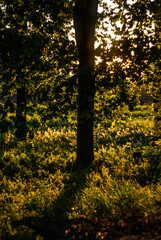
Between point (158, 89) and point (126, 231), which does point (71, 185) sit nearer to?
point (126, 231)

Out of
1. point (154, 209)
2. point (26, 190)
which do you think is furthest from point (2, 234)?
point (154, 209)

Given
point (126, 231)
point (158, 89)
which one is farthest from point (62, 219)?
point (158, 89)

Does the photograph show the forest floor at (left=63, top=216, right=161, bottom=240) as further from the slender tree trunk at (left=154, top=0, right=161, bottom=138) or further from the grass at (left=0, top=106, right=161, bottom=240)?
the slender tree trunk at (left=154, top=0, right=161, bottom=138)

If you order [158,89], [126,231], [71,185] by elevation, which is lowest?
[71,185]

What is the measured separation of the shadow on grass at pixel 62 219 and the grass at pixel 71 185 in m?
0.03

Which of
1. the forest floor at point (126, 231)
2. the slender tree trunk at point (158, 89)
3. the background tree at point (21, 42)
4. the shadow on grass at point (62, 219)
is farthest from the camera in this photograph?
the slender tree trunk at point (158, 89)

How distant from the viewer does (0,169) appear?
8.49 metres

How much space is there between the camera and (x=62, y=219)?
14.0ft

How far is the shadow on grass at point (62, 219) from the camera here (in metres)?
2.96

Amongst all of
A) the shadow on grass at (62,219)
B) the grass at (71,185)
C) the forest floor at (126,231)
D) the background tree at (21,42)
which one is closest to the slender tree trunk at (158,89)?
the grass at (71,185)

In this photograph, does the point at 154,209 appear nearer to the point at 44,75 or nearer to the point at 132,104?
the point at 132,104

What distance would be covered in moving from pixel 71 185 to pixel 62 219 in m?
2.33

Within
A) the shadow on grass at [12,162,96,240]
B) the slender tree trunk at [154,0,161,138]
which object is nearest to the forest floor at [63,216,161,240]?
the shadow on grass at [12,162,96,240]

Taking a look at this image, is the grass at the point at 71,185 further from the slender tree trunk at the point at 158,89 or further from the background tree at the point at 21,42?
the background tree at the point at 21,42
